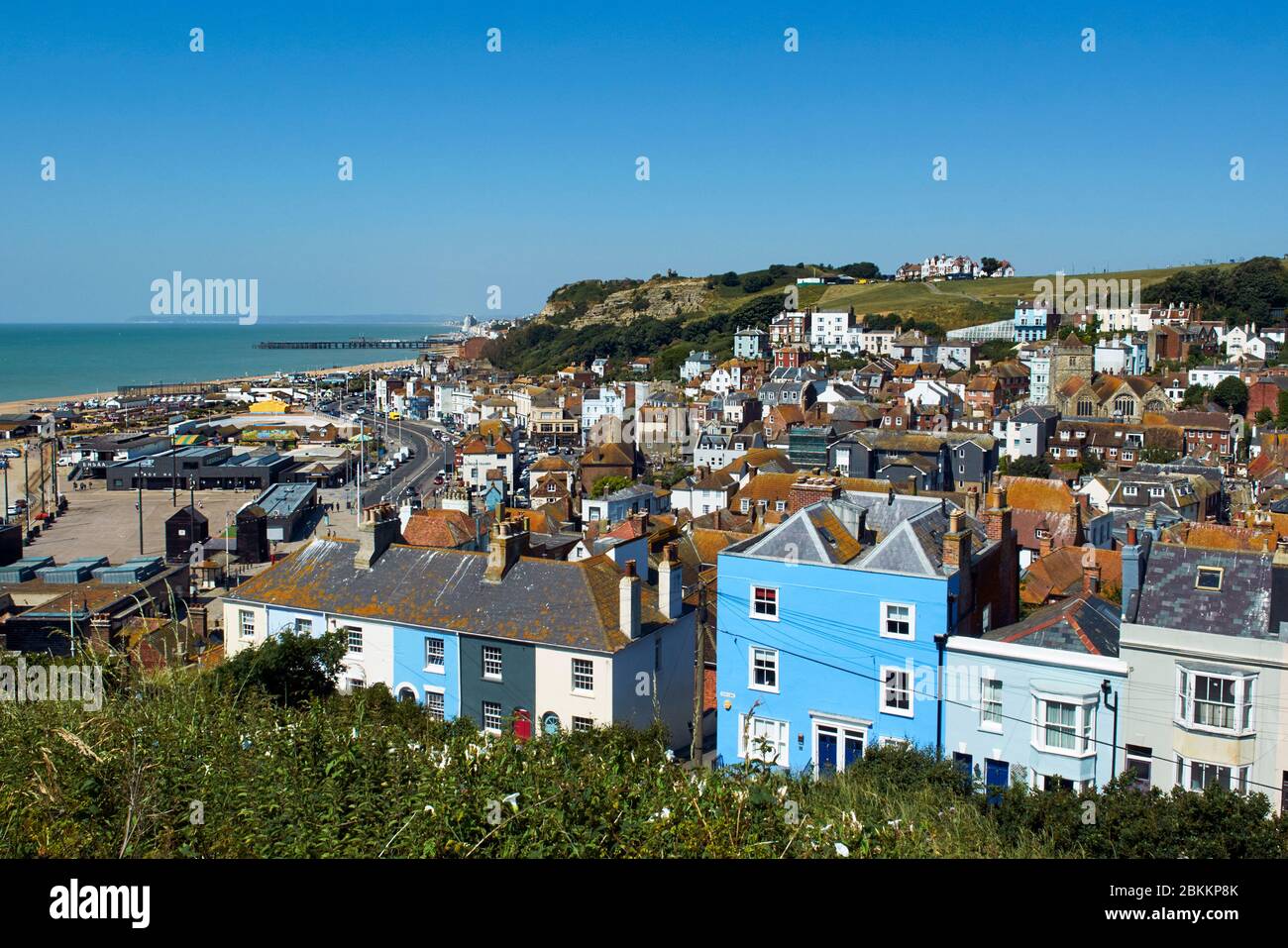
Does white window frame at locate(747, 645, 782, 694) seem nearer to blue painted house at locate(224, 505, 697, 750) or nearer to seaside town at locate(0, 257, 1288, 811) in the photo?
seaside town at locate(0, 257, 1288, 811)

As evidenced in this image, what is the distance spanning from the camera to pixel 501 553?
1923 centimetres

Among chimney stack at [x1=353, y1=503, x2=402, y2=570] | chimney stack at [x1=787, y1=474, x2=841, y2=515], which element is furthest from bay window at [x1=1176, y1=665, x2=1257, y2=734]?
chimney stack at [x1=353, y1=503, x2=402, y2=570]

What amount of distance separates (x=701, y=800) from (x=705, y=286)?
158 metres

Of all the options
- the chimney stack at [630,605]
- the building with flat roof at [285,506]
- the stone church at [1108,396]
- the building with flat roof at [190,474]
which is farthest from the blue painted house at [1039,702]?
the building with flat roof at [190,474]

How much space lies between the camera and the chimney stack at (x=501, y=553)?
63.0ft

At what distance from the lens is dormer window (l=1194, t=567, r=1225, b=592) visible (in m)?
14.3

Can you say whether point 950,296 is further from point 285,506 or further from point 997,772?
point 997,772

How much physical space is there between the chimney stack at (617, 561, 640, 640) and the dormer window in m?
8.10

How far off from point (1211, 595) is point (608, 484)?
135 feet

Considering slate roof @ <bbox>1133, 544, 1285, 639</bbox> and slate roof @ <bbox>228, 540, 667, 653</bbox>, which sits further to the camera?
slate roof @ <bbox>228, 540, 667, 653</bbox>

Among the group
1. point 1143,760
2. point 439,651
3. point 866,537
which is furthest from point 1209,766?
point 439,651
